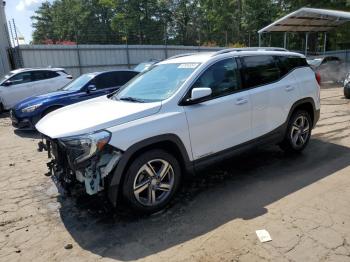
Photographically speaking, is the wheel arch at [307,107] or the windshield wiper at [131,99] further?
the wheel arch at [307,107]

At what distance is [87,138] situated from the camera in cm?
350

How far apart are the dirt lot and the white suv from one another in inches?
16.8

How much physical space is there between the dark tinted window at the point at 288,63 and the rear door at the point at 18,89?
10.2m

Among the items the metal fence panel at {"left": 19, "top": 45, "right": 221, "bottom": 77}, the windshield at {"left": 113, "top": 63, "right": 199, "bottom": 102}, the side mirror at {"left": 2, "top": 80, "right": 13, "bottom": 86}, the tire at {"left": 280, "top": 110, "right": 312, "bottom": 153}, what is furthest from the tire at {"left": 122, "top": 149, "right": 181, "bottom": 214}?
the metal fence panel at {"left": 19, "top": 45, "right": 221, "bottom": 77}

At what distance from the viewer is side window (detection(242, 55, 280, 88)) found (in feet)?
15.8

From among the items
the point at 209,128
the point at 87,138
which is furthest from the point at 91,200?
the point at 209,128

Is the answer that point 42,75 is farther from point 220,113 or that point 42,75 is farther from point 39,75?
point 220,113

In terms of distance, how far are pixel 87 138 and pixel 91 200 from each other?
1246mm

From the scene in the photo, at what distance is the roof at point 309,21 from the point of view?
57.0 feet

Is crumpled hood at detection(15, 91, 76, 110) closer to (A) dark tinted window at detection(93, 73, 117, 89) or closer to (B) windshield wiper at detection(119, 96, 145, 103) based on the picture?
(A) dark tinted window at detection(93, 73, 117, 89)

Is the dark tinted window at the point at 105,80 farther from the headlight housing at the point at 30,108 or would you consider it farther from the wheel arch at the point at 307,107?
the wheel arch at the point at 307,107

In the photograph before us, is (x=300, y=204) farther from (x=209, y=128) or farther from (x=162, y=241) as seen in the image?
(x=162, y=241)

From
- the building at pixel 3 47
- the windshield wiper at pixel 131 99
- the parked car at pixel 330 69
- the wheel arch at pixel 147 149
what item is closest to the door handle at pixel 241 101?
the wheel arch at pixel 147 149

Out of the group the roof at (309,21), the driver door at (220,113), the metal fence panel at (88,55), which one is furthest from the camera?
the roof at (309,21)
